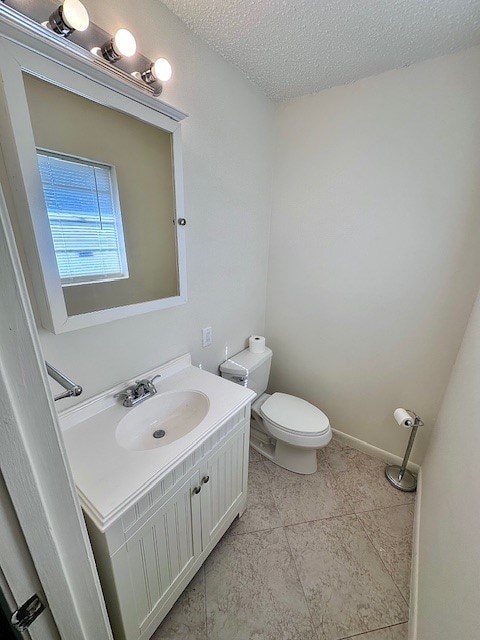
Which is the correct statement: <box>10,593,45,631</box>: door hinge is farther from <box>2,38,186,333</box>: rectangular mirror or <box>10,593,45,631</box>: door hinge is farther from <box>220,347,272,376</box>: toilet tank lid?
<box>220,347,272,376</box>: toilet tank lid

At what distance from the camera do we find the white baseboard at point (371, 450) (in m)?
1.76

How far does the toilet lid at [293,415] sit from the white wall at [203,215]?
0.47m

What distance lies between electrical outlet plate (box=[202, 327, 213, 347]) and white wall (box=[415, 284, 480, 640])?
1.26m

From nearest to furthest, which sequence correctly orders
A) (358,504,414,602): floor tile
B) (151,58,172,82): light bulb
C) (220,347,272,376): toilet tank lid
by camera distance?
(151,58,172,82): light bulb → (358,504,414,602): floor tile → (220,347,272,376): toilet tank lid

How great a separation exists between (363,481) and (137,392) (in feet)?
5.16

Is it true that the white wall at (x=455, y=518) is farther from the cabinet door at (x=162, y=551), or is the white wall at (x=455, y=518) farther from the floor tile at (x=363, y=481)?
the cabinet door at (x=162, y=551)

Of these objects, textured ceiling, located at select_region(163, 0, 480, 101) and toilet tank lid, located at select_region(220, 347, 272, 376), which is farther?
toilet tank lid, located at select_region(220, 347, 272, 376)

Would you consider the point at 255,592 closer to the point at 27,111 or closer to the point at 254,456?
the point at 254,456

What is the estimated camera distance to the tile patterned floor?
1.06 metres

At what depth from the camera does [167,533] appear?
3.02 ft

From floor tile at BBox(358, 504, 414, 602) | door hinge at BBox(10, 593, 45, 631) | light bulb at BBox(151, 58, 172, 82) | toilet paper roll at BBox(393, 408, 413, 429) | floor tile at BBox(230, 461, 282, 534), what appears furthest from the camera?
toilet paper roll at BBox(393, 408, 413, 429)

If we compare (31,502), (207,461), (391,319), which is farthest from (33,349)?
(391,319)

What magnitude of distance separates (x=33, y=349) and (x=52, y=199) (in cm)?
72

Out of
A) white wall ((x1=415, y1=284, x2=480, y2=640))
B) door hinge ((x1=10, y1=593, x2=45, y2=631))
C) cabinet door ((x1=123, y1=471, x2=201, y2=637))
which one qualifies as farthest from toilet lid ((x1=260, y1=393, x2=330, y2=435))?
door hinge ((x1=10, y1=593, x2=45, y2=631))
